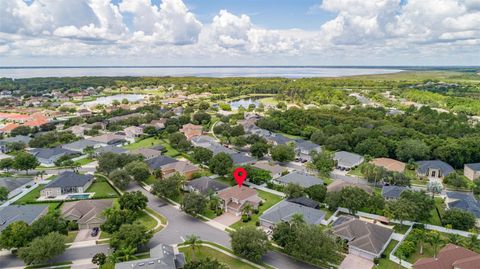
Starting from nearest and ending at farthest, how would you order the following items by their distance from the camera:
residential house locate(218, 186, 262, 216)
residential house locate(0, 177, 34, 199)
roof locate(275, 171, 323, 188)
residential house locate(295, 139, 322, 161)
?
residential house locate(218, 186, 262, 216) → residential house locate(0, 177, 34, 199) → roof locate(275, 171, 323, 188) → residential house locate(295, 139, 322, 161)

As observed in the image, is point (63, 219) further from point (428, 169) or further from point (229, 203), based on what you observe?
point (428, 169)

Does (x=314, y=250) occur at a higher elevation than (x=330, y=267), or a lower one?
higher

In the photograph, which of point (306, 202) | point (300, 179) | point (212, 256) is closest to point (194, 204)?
point (212, 256)

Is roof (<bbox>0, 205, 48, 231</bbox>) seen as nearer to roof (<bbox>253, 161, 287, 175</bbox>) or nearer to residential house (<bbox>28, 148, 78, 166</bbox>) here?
residential house (<bbox>28, 148, 78, 166</bbox>)

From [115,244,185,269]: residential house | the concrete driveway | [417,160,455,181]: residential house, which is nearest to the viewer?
[115,244,185,269]: residential house

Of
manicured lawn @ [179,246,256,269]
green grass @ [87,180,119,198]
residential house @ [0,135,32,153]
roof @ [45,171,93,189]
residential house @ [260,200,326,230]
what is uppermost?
residential house @ [0,135,32,153]

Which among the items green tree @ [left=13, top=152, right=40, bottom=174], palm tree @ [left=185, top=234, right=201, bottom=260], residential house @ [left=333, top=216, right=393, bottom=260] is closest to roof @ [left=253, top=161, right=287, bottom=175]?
residential house @ [left=333, top=216, right=393, bottom=260]

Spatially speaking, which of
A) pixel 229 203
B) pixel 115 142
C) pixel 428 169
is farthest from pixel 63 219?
pixel 428 169

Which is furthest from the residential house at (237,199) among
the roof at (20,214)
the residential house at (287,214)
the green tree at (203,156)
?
the roof at (20,214)
